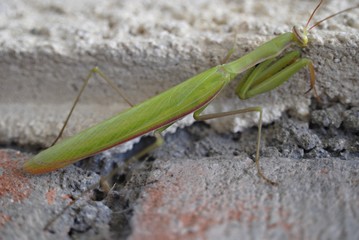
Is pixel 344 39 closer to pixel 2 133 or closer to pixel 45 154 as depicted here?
pixel 45 154

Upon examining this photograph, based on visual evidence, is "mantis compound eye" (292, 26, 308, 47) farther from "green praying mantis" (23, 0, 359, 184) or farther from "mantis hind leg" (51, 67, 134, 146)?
"mantis hind leg" (51, 67, 134, 146)

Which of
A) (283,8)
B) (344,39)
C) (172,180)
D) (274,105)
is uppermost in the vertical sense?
(283,8)

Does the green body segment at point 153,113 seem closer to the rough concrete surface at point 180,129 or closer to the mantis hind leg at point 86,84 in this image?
the rough concrete surface at point 180,129

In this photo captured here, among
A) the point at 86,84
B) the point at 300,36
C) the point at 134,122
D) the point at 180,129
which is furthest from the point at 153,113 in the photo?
the point at 300,36

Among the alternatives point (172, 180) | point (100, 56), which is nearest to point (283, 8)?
point (100, 56)

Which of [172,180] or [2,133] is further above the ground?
[2,133]

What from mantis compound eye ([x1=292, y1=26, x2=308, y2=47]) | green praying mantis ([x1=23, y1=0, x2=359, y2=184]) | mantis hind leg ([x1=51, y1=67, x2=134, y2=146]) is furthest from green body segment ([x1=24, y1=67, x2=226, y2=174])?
mantis compound eye ([x1=292, y1=26, x2=308, y2=47])

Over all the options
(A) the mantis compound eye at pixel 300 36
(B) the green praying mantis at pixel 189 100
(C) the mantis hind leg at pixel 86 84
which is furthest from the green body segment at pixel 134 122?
(A) the mantis compound eye at pixel 300 36
